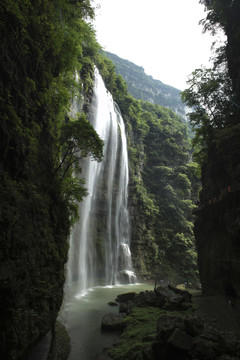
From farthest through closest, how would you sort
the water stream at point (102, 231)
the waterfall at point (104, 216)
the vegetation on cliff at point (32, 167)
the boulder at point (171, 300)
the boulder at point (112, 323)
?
1. the waterfall at point (104, 216)
2. the water stream at point (102, 231)
3. the boulder at point (171, 300)
4. the boulder at point (112, 323)
5. the vegetation on cliff at point (32, 167)

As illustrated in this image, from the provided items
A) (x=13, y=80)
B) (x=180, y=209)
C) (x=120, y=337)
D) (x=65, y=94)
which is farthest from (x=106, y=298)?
(x=180, y=209)

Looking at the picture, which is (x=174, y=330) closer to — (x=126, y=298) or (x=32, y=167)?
(x=32, y=167)

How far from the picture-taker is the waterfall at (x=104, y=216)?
2269cm

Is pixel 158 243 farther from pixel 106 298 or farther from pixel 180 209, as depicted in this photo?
pixel 106 298

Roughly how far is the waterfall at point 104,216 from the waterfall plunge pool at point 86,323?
9.46ft

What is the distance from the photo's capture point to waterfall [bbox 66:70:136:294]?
22.7 metres

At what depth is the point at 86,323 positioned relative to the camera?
11.6 m

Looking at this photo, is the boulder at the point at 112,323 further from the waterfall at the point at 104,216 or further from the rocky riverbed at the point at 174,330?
the waterfall at the point at 104,216

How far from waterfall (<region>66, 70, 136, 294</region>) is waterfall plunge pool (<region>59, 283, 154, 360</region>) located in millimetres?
2883

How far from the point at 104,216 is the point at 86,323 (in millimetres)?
15626

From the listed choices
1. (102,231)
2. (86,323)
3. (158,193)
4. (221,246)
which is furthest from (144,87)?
(86,323)

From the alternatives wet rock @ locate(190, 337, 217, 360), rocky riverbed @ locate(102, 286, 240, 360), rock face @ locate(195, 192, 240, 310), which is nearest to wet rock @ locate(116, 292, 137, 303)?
rocky riverbed @ locate(102, 286, 240, 360)

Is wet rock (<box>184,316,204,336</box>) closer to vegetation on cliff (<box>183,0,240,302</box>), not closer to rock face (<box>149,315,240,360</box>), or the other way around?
rock face (<box>149,315,240,360</box>)

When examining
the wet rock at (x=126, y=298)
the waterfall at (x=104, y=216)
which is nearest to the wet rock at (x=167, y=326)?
the wet rock at (x=126, y=298)
